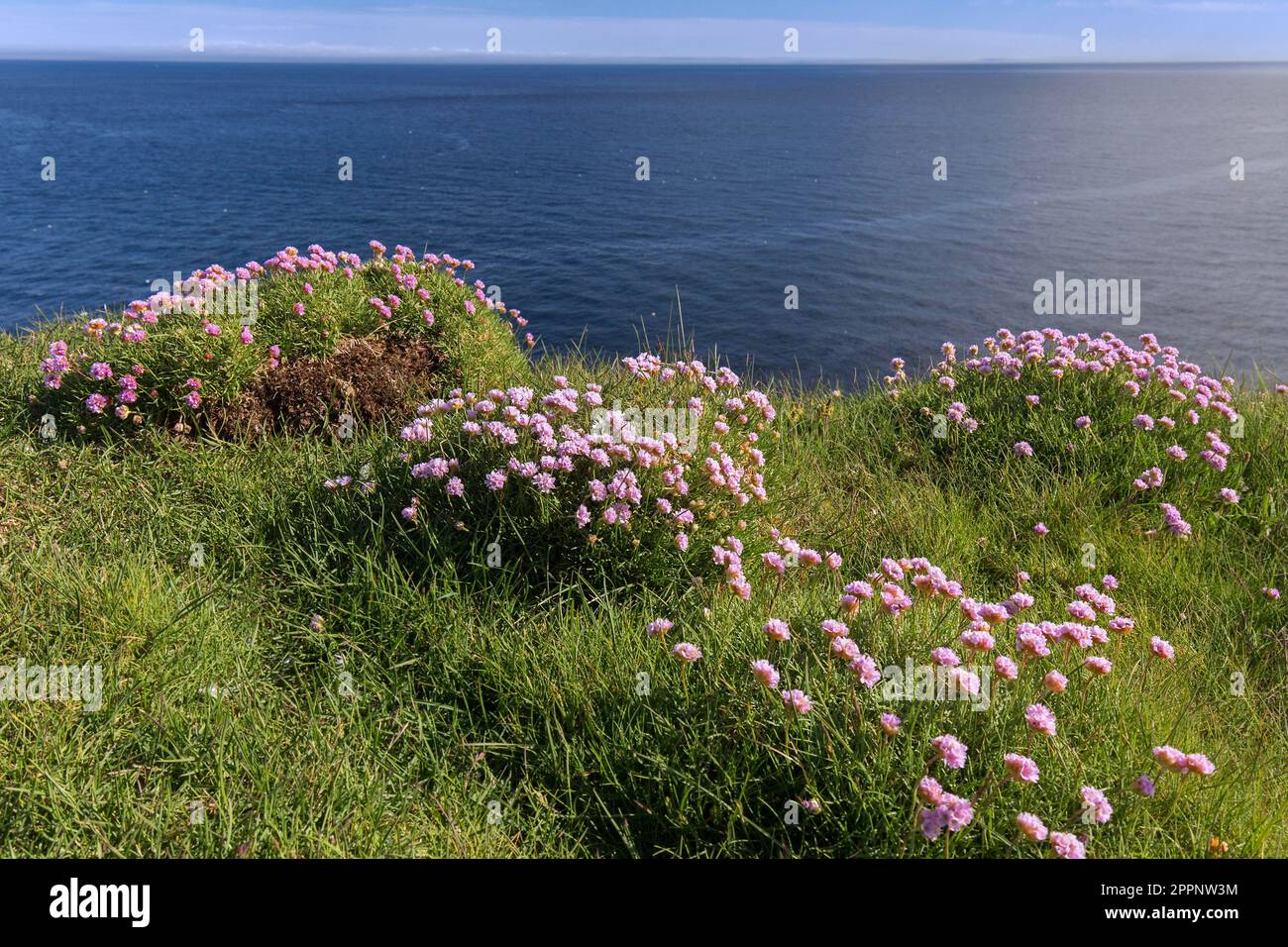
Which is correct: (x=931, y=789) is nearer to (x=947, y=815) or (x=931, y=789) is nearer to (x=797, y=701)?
(x=947, y=815)

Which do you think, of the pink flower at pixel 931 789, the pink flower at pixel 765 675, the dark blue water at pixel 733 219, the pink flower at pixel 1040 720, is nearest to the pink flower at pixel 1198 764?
the pink flower at pixel 1040 720

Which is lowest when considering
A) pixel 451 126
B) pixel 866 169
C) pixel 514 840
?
pixel 514 840

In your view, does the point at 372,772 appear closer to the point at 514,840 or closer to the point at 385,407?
the point at 514,840

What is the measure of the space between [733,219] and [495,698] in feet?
170

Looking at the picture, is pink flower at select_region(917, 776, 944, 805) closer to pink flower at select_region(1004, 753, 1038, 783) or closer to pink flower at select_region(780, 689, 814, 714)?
pink flower at select_region(1004, 753, 1038, 783)

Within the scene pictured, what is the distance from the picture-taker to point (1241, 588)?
5.76 meters

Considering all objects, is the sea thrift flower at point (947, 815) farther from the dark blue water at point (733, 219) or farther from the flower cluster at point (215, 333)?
the dark blue water at point (733, 219)

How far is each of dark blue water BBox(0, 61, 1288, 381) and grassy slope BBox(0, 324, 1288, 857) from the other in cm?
875

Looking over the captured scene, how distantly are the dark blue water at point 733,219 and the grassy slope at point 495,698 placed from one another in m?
8.75

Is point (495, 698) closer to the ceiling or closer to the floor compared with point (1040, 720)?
closer to the floor

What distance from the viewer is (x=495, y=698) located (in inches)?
172

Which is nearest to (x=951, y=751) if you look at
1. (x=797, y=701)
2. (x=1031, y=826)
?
(x=1031, y=826)

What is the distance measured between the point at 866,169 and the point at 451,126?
63327mm
